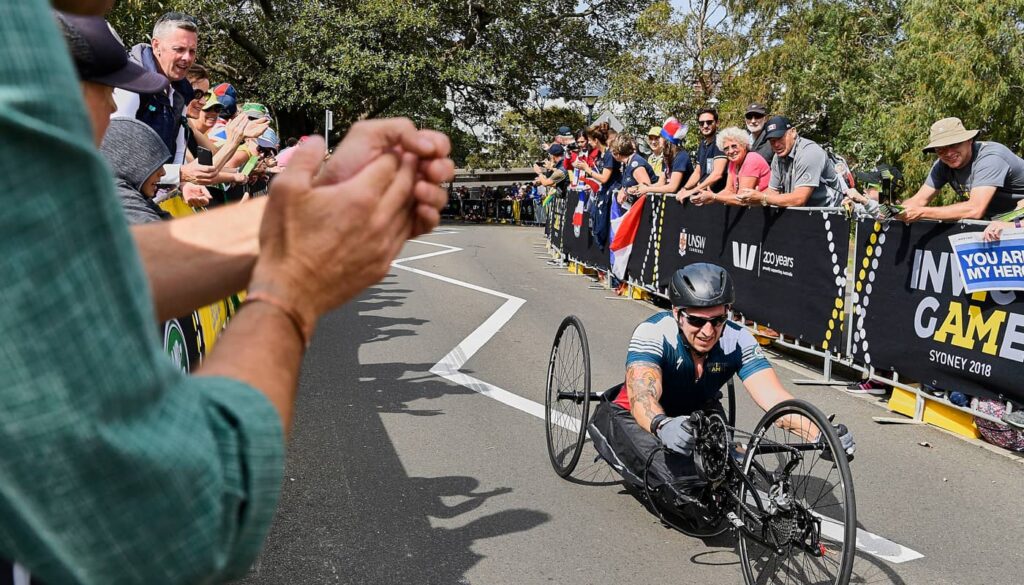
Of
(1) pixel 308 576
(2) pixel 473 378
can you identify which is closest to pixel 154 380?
(1) pixel 308 576

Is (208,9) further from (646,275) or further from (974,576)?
(974,576)

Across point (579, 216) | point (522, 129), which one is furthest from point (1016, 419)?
point (522, 129)

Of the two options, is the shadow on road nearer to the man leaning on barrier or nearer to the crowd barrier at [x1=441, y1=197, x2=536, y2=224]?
the man leaning on barrier

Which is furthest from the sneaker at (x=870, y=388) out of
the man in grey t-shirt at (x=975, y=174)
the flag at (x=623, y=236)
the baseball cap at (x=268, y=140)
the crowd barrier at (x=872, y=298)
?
the baseball cap at (x=268, y=140)

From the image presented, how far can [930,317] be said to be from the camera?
23.8ft

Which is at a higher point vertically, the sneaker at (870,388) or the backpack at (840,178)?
the backpack at (840,178)

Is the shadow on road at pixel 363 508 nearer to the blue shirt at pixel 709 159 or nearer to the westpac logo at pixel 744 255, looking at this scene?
the westpac logo at pixel 744 255

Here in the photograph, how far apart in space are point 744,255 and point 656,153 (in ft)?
12.0

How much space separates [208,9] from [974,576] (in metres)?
30.2

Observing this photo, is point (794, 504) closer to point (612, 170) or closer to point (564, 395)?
point (564, 395)

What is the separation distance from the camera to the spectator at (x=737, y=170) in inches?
404

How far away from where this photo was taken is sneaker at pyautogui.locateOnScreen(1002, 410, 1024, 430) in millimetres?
6336

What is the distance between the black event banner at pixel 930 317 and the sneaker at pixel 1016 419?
0.10 meters

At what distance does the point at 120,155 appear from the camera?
154 inches
